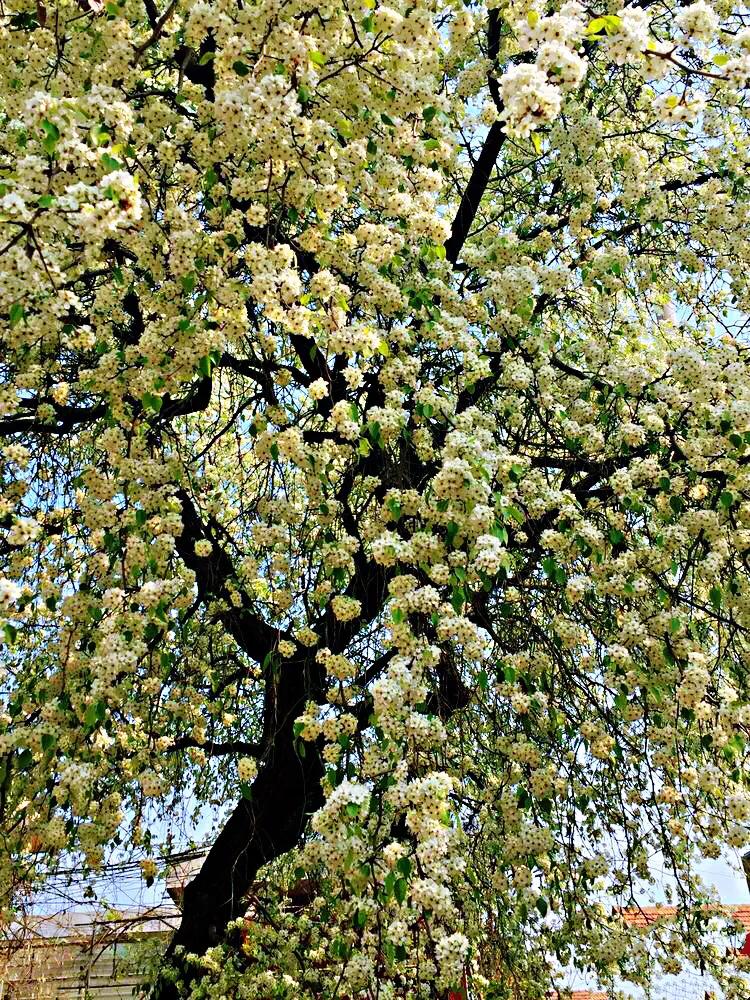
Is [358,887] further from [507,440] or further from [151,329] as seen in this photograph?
Answer: [507,440]

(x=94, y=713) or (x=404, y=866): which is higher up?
(x=94, y=713)

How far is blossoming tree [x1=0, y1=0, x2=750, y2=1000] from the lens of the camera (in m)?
3.73

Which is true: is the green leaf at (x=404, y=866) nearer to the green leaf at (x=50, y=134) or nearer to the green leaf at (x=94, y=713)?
the green leaf at (x=94, y=713)

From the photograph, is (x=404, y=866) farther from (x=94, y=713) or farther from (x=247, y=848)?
(x=247, y=848)

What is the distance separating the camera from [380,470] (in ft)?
16.0

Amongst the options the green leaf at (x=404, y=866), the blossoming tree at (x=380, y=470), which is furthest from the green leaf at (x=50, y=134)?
the green leaf at (x=404, y=866)

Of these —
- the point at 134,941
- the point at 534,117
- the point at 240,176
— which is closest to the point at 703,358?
the point at 534,117

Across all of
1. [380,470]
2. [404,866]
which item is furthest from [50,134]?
[404,866]

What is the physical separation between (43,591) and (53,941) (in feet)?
15.5

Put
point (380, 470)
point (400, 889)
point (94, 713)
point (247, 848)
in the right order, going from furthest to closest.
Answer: point (247, 848), point (380, 470), point (94, 713), point (400, 889)

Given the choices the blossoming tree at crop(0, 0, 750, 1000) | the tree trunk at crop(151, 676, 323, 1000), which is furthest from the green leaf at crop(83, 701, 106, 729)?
the tree trunk at crop(151, 676, 323, 1000)

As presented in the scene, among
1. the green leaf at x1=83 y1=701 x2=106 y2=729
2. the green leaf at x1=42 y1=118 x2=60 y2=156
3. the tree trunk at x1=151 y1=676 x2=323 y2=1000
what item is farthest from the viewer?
the tree trunk at x1=151 y1=676 x2=323 y2=1000

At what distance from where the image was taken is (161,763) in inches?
210

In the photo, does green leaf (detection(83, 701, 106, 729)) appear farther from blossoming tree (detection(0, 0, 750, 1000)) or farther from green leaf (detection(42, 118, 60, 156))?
green leaf (detection(42, 118, 60, 156))
